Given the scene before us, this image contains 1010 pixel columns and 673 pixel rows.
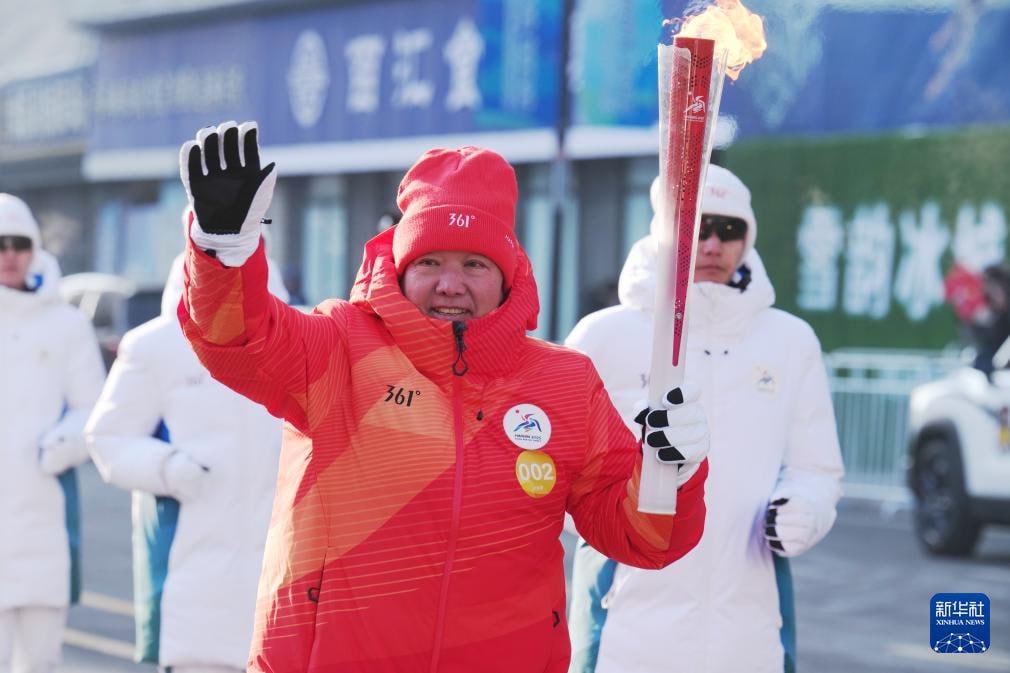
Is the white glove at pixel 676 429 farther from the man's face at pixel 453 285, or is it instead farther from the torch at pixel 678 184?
the man's face at pixel 453 285

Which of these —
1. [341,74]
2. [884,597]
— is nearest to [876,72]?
[884,597]

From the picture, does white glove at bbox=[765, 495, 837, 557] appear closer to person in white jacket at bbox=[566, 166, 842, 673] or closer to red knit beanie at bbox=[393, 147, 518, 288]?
person in white jacket at bbox=[566, 166, 842, 673]

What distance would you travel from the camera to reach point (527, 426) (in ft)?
8.89

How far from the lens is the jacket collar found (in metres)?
2.66

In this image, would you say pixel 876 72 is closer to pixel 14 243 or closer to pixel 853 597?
pixel 853 597

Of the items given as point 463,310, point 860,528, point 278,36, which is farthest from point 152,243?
point 463,310

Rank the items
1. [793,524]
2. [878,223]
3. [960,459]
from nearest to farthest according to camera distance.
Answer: [793,524] < [960,459] < [878,223]

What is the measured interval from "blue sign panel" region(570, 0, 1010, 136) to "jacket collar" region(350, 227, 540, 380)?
1187 cm

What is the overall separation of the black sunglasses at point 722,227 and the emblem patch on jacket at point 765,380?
1.19 feet

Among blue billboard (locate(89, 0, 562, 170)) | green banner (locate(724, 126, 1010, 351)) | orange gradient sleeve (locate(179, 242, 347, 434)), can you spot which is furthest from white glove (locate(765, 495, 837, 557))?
blue billboard (locate(89, 0, 562, 170))

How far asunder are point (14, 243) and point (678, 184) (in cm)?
389

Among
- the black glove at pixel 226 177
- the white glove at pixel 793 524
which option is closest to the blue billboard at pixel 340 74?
the white glove at pixel 793 524

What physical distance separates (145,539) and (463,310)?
2.42 m

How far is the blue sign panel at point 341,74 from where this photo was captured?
20.0 metres
